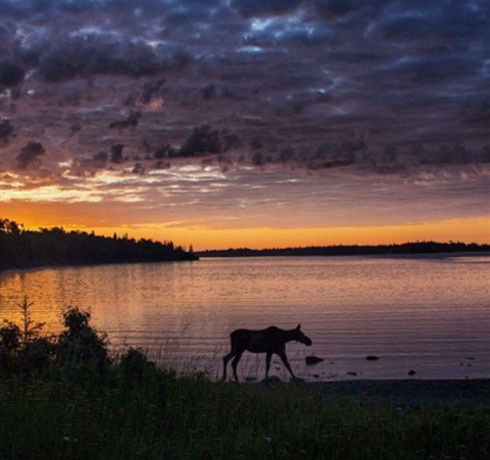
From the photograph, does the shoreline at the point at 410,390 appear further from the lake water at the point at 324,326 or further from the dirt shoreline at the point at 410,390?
the lake water at the point at 324,326

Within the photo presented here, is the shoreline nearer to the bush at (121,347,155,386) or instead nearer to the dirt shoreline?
the dirt shoreline

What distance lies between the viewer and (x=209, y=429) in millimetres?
10414

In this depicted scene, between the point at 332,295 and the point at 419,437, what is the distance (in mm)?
64559

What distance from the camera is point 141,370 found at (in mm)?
13758

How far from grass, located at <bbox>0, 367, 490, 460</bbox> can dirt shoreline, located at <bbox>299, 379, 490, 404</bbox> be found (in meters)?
5.53

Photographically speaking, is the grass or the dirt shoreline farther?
the dirt shoreline

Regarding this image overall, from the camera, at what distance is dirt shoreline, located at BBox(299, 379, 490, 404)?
1805 centimetres

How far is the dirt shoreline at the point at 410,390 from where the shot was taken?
18.0 m

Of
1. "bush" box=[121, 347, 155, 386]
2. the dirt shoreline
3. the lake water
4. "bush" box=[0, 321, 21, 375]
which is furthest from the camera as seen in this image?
the lake water

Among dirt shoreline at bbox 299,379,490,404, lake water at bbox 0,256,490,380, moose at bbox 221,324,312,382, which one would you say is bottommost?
lake water at bbox 0,256,490,380

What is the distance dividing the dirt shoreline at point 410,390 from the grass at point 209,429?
553 cm

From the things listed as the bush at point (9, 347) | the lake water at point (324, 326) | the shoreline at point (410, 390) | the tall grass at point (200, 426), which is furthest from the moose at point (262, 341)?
the bush at point (9, 347)

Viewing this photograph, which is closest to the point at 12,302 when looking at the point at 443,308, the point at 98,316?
the point at 98,316

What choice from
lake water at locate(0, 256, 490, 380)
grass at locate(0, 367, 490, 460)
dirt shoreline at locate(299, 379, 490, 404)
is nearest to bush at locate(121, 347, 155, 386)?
grass at locate(0, 367, 490, 460)
